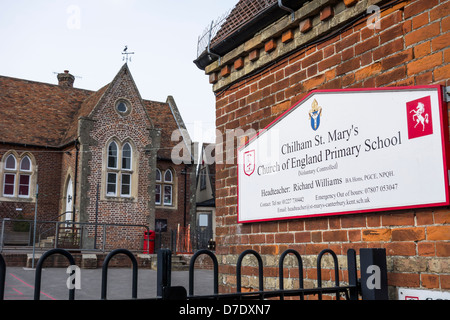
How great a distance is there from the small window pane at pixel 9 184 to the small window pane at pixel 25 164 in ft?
2.08

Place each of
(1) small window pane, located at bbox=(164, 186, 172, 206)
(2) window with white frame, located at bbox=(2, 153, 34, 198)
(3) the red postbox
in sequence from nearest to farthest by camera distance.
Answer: (3) the red postbox < (2) window with white frame, located at bbox=(2, 153, 34, 198) < (1) small window pane, located at bbox=(164, 186, 172, 206)

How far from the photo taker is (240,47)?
535 cm

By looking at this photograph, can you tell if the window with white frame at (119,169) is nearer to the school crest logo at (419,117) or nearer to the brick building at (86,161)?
the brick building at (86,161)

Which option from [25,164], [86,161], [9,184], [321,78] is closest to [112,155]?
[86,161]

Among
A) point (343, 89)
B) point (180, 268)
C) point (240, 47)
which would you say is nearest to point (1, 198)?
point (180, 268)

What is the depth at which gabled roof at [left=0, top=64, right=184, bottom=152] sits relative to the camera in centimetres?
2539

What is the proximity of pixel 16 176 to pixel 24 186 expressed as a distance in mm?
665

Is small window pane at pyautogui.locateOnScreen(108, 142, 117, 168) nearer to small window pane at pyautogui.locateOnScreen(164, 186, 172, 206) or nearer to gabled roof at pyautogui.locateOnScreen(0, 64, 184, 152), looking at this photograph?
gabled roof at pyautogui.locateOnScreen(0, 64, 184, 152)

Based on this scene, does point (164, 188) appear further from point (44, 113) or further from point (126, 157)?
point (44, 113)

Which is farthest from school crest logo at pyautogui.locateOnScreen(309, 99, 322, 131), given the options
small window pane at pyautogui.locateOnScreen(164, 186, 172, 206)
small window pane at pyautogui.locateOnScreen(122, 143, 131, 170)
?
small window pane at pyautogui.locateOnScreen(164, 186, 172, 206)

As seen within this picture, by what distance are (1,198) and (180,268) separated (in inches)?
406

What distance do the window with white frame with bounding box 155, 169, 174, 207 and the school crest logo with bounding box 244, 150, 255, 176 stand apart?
23745 mm
